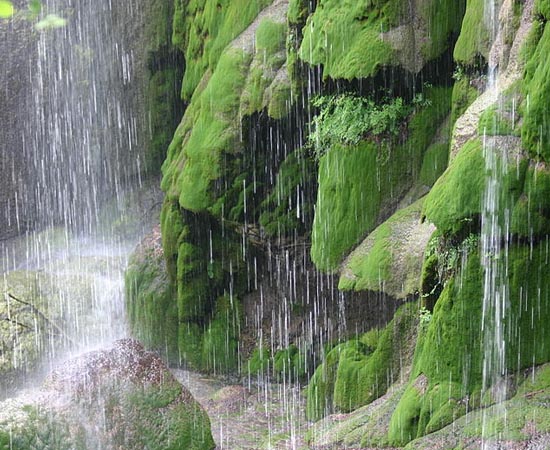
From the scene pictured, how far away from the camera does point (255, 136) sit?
13.2 metres

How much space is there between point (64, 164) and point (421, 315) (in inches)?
556

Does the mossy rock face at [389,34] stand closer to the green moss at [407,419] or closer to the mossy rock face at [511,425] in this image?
the green moss at [407,419]

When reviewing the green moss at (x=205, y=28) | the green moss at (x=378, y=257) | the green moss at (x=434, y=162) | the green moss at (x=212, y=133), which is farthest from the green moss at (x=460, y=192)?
the green moss at (x=205, y=28)

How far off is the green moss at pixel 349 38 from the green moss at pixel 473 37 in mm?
1072

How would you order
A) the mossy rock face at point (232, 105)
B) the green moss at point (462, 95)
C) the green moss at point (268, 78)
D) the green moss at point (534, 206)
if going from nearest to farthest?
the green moss at point (534, 206)
the green moss at point (462, 95)
the green moss at point (268, 78)
the mossy rock face at point (232, 105)

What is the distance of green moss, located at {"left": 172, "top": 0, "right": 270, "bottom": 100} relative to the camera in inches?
560

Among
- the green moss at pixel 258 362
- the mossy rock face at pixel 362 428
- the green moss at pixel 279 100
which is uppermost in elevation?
the green moss at pixel 279 100

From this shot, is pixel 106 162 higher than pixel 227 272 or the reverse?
higher

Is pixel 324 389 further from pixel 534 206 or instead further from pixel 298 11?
pixel 298 11

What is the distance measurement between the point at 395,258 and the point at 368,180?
1401 millimetres

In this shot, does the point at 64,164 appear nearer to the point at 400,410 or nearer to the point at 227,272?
the point at 227,272

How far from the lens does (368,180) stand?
34.8 ft

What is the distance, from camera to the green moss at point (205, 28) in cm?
1422

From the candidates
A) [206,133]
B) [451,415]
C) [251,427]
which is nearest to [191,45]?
[206,133]
